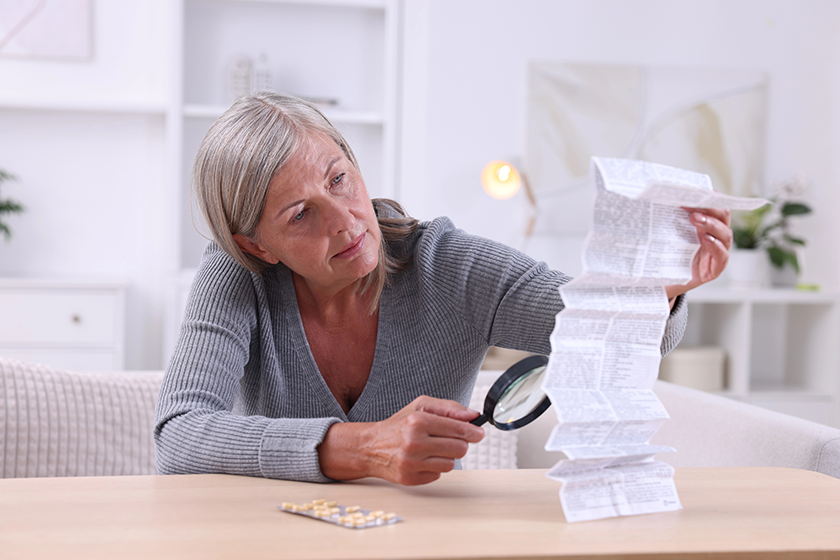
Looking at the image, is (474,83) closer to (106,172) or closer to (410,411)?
(106,172)

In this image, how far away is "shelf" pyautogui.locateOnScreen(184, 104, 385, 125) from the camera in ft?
11.3

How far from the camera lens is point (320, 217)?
110 cm

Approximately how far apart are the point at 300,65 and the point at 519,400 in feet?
10.5

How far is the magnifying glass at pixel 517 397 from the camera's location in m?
0.83

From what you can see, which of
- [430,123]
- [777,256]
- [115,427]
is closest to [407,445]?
[115,427]

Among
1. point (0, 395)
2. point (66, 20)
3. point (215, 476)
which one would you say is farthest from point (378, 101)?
point (215, 476)

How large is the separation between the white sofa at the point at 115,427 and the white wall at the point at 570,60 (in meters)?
1.71

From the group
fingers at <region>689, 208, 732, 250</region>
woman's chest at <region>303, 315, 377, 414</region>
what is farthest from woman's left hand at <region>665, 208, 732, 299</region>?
woman's chest at <region>303, 315, 377, 414</region>

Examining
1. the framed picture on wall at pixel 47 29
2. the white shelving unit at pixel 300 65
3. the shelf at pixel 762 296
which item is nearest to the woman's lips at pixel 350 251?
the shelf at pixel 762 296

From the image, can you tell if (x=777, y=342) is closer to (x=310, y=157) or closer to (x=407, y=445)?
(x=310, y=157)

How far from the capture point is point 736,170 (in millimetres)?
3504

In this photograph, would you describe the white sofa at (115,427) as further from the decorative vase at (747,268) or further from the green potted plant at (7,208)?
the green potted plant at (7,208)

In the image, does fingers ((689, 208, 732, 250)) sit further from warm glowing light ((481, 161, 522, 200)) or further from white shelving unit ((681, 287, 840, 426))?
white shelving unit ((681, 287, 840, 426))

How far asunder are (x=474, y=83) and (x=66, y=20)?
1930 mm
